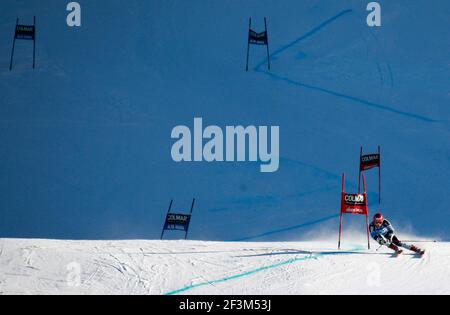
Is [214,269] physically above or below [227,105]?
below

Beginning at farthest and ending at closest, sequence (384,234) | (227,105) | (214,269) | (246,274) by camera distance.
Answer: (227,105) → (384,234) → (214,269) → (246,274)

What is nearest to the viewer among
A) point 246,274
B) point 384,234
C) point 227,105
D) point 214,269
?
point 246,274

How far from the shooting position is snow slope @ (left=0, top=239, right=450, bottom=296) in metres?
7.80

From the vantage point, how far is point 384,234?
8.43m

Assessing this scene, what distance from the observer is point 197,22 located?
1174cm

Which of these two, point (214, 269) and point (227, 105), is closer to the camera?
point (214, 269)

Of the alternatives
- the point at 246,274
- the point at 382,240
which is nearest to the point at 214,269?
the point at 246,274

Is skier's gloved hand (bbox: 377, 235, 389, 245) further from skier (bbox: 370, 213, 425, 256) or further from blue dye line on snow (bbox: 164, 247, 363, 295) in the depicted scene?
blue dye line on snow (bbox: 164, 247, 363, 295)

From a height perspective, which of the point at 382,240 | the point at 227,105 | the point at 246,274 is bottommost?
the point at 246,274

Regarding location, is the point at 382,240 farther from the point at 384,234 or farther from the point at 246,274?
the point at 246,274

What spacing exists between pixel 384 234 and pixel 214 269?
218 centimetres

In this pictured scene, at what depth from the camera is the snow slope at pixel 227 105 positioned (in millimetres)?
10703

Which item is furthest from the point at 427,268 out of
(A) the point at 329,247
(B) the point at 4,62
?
(B) the point at 4,62

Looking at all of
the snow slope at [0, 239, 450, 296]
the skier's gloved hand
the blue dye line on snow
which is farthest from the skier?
the blue dye line on snow
